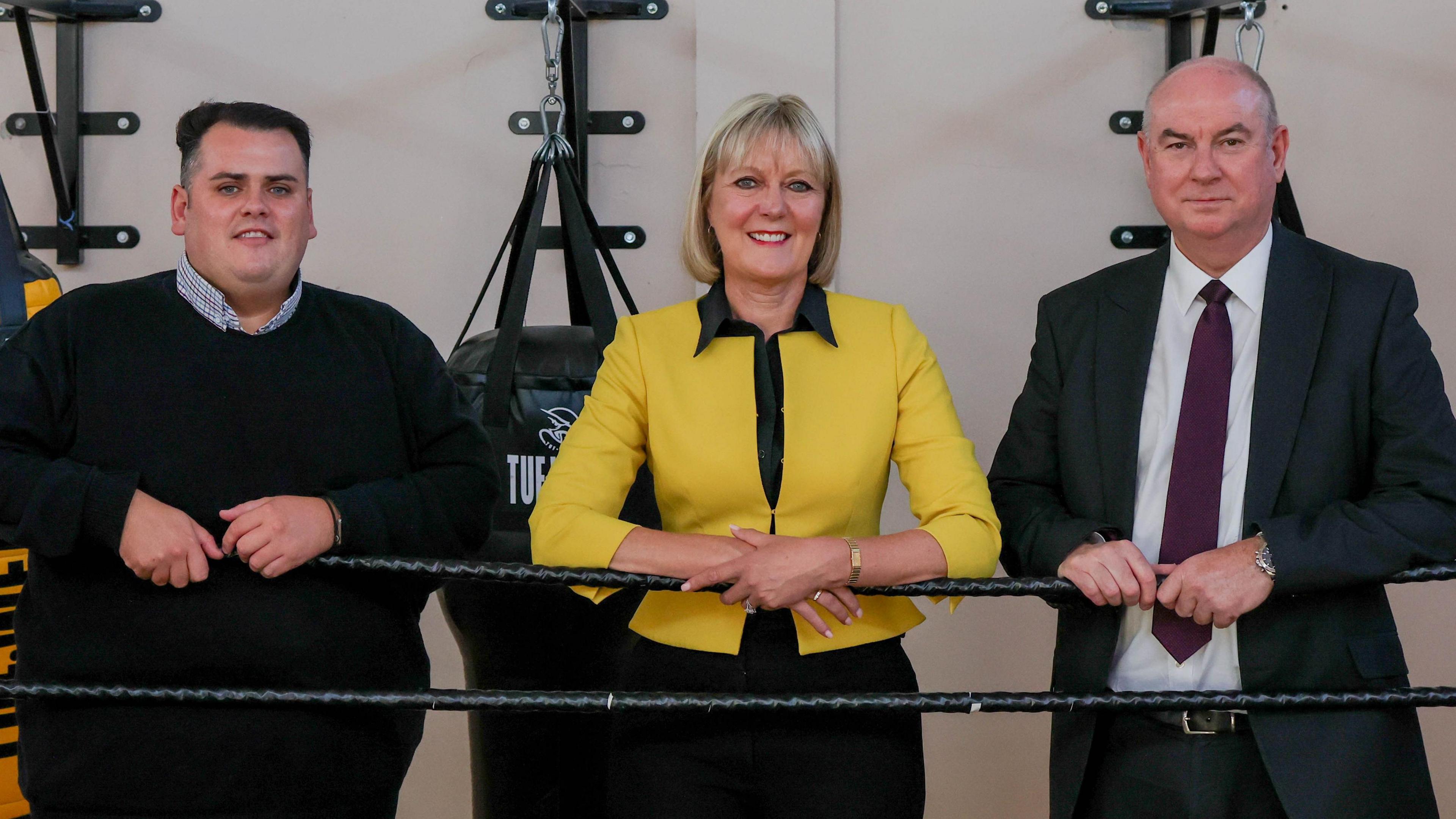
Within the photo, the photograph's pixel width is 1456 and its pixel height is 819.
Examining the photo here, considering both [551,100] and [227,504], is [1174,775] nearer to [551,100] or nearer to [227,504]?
[227,504]

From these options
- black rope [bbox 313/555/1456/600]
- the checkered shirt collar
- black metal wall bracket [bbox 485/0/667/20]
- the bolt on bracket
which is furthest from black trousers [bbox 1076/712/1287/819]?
black metal wall bracket [bbox 485/0/667/20]

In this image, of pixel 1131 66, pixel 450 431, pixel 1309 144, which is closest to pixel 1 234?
pixel 450 431

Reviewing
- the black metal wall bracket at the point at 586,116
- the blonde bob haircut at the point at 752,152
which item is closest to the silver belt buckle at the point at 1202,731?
the blonde bob haircut at the point at 752,152

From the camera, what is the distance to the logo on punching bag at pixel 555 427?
6.15ft

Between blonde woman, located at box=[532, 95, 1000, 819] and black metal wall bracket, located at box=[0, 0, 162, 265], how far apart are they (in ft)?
5.03

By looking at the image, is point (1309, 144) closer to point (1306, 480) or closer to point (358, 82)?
point (1306, 480)

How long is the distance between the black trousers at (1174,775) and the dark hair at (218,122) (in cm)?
115

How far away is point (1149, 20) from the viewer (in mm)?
2590

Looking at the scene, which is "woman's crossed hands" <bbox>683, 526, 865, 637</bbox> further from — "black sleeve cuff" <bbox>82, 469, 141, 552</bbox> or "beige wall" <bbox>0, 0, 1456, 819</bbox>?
"beige wall" <bbox>0, 0, 1456, 819</bbox>

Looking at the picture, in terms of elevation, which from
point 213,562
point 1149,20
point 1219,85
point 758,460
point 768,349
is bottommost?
point 213,562

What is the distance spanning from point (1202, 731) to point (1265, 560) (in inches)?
8.2

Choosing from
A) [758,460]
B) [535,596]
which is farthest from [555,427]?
[758,460]

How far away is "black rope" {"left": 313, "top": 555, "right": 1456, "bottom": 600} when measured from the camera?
1300mm

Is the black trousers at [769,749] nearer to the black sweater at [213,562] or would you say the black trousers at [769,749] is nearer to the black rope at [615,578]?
the black rope at [615,578]
